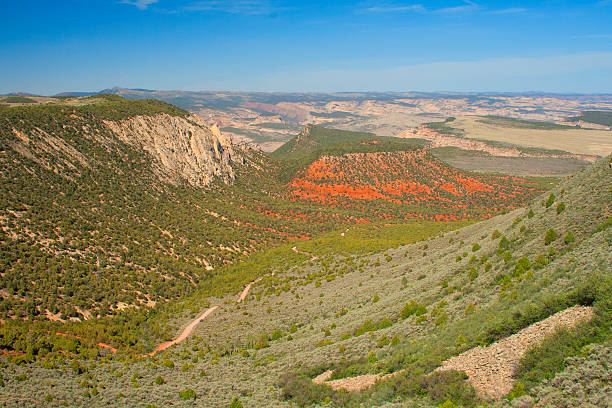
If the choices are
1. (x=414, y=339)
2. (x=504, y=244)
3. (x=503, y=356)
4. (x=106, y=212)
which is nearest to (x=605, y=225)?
(x=504, y=244)

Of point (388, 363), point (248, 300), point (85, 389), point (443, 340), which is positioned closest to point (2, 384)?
point (85, 389)

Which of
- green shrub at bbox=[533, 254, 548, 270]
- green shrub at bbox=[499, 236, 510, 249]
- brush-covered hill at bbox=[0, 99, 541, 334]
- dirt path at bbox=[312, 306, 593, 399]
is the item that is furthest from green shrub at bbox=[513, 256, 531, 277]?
brush-covered hill at bbox=[0, 99, 541, 334]

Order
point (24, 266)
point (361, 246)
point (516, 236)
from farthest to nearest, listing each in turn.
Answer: point (361, 246)
point (24, 266)
point (516, 236)

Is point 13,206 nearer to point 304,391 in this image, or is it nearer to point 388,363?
point 304,391

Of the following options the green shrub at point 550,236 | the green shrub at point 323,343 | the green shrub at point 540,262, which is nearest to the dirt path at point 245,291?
the green shrub at point 323,343

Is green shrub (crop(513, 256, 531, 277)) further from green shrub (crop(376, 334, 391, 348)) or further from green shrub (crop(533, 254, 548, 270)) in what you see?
green shrub (crop(376, 334, 391, 348))
